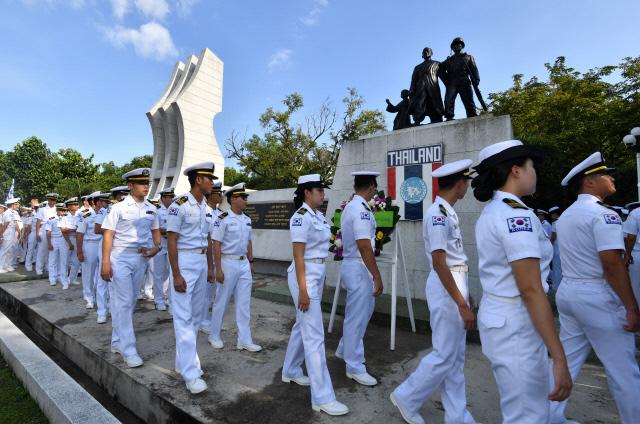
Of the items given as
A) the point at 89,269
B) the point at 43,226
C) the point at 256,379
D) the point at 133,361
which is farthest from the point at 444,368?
the point at 43,226

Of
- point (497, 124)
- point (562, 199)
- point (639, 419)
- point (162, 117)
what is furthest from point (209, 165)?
point (162, 117)

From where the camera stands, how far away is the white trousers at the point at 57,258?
807 centimetres

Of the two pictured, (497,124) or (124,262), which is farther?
(497,124)

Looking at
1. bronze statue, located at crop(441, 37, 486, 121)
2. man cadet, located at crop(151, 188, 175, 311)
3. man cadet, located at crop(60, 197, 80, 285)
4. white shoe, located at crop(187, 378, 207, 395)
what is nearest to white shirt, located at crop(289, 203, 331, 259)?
white shoe, located at crop(187, 378, 207, 395)

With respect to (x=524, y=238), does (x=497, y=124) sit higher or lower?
higher

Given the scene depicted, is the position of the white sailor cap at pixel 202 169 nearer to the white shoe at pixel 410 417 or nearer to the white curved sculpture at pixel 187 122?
the white shoe at pixel 410 417

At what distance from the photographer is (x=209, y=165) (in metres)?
3.55

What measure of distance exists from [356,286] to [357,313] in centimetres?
27

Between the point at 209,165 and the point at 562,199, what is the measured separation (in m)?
15.3

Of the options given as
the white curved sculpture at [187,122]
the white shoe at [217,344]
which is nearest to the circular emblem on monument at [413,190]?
the white shoe at [217,344]

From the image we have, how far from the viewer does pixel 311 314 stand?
280cm

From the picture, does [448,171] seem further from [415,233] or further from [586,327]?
[415,233]

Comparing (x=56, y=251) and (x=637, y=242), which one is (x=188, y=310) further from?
(x=56, y=251)

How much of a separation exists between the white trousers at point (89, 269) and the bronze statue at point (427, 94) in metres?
6.81
